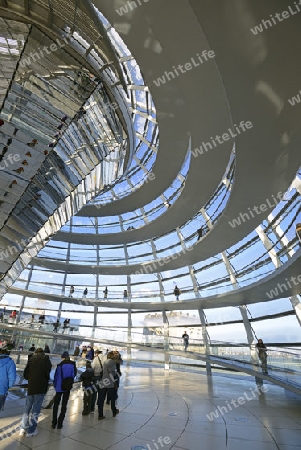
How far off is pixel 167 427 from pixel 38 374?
2.65m

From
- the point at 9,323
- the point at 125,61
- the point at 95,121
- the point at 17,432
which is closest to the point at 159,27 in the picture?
the point at 125,61

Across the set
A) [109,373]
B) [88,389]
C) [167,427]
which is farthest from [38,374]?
[167,427]

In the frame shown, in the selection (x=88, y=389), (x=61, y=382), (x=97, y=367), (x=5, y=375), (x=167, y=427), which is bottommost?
(x=167, y=427)

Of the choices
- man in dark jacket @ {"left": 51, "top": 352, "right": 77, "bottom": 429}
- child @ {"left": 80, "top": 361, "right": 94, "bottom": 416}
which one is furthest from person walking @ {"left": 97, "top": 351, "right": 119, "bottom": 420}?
man in dark jacket @ {"left": 51, "top": 352, "right": 77, "bottom": 429}

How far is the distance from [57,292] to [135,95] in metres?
17.9

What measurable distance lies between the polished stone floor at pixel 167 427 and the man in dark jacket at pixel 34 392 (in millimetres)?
168

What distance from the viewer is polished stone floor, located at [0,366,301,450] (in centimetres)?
429

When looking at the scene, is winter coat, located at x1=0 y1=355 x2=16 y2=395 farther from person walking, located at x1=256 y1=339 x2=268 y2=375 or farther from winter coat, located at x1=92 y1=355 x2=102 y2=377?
person walking, located at x1=256 y1=339 x2=268 y2=375

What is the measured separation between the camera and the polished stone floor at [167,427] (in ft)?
14.1

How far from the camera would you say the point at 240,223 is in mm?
13758

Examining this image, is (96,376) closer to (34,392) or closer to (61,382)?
(61,382)

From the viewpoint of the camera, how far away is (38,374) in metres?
4.75

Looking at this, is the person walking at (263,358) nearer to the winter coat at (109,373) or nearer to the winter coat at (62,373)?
the winter coat at (109,373)

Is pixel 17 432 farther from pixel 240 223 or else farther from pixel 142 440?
pixel 240 223
